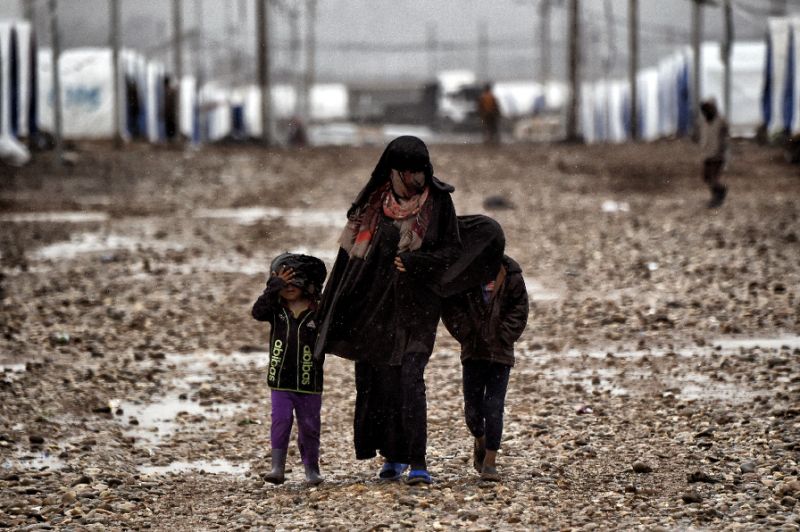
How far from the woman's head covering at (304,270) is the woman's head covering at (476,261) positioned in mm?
577

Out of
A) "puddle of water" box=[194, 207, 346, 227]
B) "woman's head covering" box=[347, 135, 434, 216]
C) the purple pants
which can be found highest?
"woman's head covering" box=[347, 135, 434, 216]

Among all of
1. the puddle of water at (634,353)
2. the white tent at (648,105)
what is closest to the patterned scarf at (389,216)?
the puddle of water at (634,353)

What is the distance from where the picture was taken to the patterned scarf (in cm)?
581

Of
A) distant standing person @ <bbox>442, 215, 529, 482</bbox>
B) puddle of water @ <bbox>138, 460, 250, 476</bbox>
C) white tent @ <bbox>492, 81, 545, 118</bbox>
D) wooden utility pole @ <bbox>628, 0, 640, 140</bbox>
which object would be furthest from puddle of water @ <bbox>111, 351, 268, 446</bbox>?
white tent @ <bbox>492, 81, 545, 118</bbox>

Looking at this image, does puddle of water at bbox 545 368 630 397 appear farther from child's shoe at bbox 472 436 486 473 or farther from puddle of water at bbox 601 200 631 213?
puddle of water at bbox 601 200 631 213

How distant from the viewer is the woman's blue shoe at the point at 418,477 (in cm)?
582

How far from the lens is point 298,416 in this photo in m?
6.00

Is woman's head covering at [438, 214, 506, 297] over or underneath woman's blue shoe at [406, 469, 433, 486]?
over

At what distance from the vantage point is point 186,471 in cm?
677

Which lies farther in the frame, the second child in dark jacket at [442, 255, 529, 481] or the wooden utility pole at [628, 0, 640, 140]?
the wooden utility pole at [628, 0, 640, 140]

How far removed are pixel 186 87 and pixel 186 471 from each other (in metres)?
47.7

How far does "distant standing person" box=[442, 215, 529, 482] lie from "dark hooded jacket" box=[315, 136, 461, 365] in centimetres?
8

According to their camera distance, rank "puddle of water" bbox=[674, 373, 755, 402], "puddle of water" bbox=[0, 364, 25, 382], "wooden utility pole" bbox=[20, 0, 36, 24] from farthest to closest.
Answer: "wooden utility pole" bbox=[20, 0, 36, 24]
"puddle of water" bbox=[0, 364, 25, 382]
"puddle of water" bbox=[674, 373, 755, 402]

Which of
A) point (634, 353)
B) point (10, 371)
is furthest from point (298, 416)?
point (634, 353)
